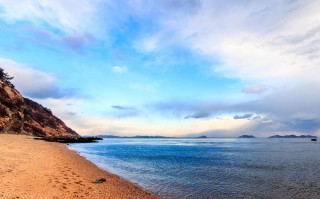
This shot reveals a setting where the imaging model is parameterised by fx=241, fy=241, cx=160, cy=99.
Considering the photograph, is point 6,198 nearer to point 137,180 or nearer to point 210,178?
point 137,180

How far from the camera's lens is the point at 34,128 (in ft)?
392

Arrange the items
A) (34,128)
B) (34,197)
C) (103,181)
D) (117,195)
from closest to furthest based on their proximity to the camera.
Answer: (34,197), (117,195), (103,181), (34,128)

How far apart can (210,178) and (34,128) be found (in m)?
112

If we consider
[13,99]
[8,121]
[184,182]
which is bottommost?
[184,182]

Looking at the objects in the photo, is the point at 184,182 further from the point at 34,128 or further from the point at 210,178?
the point at 34,128

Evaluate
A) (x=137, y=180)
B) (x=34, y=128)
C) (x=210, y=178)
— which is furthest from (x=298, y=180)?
(x=34, y=128)

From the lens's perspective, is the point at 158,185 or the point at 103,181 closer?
the point at 103,181

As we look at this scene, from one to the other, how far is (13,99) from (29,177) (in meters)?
80.1

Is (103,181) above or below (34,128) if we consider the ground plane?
below

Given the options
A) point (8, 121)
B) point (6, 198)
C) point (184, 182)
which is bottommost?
point (184, 182)

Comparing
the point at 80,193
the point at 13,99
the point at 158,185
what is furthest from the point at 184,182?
the point at 13,99

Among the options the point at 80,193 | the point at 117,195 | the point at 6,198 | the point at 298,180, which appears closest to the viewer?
the point at 6,198

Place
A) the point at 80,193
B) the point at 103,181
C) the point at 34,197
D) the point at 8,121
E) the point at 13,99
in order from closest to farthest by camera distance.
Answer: the point at 34,197 → the point at 80,193 → the point at 103,181 → the point at 8,121 → the point at 13,99

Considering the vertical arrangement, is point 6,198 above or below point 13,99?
below
